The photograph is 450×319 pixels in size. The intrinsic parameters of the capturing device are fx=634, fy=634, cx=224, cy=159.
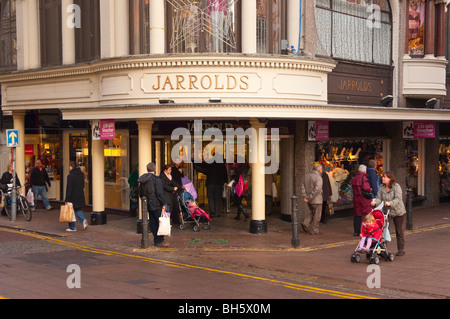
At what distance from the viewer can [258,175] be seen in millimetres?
15758

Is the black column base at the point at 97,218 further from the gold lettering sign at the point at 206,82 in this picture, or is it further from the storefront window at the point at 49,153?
the storefront window at the point at 49,153

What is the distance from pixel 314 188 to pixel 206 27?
485cm

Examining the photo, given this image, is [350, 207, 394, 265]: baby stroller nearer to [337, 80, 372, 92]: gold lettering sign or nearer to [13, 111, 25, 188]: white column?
[337, 80, 372, 92]: gold lettering sign

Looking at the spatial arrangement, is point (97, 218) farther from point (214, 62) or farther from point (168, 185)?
point (214, 62)

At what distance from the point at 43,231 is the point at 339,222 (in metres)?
8.35

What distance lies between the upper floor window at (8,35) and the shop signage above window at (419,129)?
13.6 metres

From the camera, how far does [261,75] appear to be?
15414 millimetres

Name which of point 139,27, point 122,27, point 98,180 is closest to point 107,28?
point 122,27

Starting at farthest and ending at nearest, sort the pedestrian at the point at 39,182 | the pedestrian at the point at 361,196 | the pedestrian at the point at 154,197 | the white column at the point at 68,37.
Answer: the pedestrian at the point at 39,182
the white column at the point at 68,37
the pedestrian at the point at 361,196
the pedestrian at the point at 154,197

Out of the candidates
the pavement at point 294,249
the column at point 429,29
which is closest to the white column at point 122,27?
the pavement at point 294,249

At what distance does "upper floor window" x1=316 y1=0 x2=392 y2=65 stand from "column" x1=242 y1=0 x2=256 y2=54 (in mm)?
2955

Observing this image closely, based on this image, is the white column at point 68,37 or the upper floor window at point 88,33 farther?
the white column at point 68,37

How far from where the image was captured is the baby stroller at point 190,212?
1617cm

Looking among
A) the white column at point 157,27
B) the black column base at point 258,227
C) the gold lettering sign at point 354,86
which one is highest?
the white column at point 157,27
